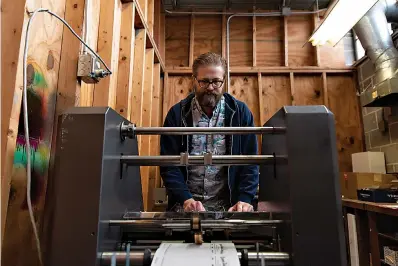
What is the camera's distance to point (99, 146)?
72 cm

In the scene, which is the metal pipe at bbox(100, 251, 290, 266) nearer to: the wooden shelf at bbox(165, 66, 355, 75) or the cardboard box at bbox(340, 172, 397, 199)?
the cardboard box at bbox(340, 172, 397, 199)

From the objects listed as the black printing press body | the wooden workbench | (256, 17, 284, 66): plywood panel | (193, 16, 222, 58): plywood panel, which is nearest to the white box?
the wooden workbench

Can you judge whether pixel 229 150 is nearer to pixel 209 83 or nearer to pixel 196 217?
pixel 209 83

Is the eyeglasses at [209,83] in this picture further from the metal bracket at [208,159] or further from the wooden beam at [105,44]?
the metal bracket at [208,159]

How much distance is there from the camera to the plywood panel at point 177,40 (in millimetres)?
3844

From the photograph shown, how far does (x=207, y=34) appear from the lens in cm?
392

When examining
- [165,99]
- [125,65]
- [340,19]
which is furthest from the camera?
[165,99]

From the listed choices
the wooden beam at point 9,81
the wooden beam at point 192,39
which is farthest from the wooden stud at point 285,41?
the wooden beam at point 9,81

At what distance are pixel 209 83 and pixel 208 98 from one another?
8 cm

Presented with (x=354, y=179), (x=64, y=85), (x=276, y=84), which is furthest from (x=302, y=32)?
(x=64, y=85)

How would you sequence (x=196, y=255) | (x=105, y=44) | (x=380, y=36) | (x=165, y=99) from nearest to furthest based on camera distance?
(x=196, y=255), (x=105, y=44), (x=380, y=36), (x=165, y=99)

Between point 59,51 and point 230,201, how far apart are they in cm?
100

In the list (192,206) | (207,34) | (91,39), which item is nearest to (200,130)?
(192,206)

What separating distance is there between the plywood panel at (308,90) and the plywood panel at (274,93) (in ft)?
0.33
